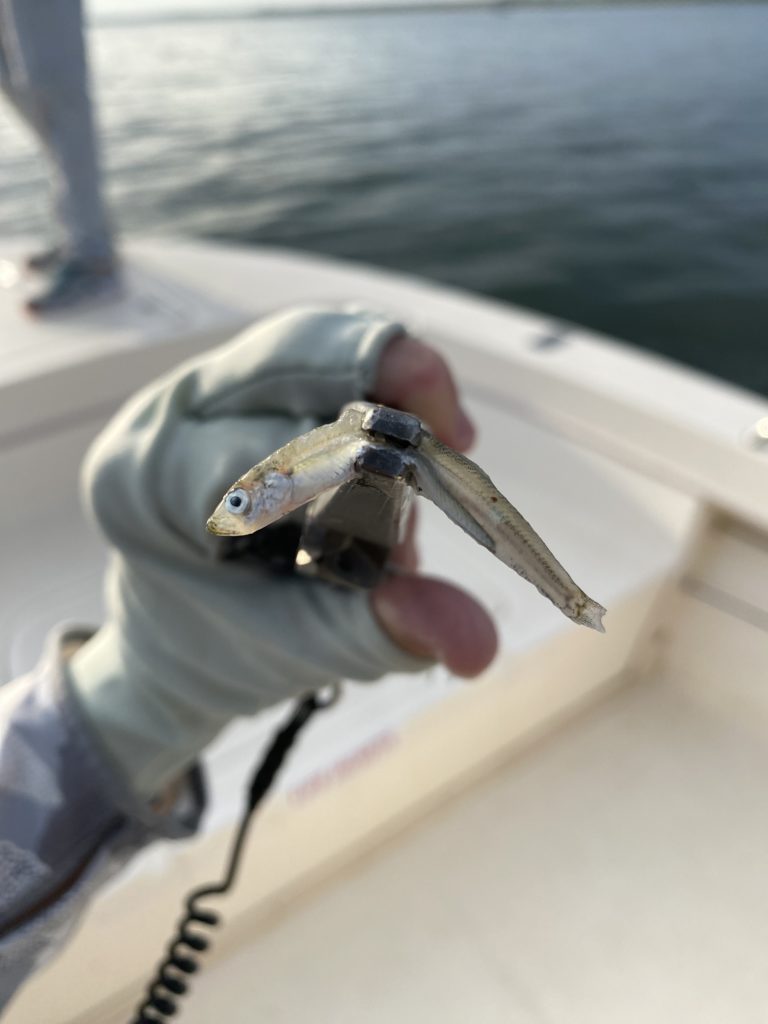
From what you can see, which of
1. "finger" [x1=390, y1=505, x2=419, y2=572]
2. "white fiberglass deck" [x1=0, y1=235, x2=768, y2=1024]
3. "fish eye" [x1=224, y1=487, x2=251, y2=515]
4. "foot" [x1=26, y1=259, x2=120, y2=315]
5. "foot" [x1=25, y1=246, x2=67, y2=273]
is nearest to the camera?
"fish eye" [x1=224, y1=487, x2=251, y2=515]

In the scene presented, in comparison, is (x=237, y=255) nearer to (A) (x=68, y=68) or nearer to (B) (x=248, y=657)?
(A) (x=68, y=68)

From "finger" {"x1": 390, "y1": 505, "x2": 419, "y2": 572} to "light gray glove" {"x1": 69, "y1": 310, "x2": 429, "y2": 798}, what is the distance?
0.08 m

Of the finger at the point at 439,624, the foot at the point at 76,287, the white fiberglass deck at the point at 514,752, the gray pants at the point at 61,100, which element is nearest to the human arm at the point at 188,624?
the finger at the point at 439,624

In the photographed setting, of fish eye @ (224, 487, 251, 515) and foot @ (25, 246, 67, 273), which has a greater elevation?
fish eye @ (224, 487, 251, 515)

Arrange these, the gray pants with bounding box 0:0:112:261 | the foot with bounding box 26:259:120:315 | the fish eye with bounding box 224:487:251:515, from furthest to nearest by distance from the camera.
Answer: the foot with bounding box 26:259:120:315 → the gray pants with bounding box 0:0:112:261 → the fish eye with bounding box 224:487:251:515

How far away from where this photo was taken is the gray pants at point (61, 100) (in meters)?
1.75

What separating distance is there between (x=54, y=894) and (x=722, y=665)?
4.06ft

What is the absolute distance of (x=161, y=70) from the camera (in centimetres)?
1421

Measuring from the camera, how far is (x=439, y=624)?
0.59 m

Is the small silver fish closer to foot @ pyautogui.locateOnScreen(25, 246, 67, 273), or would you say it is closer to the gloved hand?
the gloved hand

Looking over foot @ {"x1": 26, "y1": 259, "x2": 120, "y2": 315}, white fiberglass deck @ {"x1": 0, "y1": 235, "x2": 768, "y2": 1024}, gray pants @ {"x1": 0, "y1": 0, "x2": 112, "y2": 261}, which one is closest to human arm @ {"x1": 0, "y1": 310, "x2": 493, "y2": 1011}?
white fiberglass deck @ {"x1": 0, "y1": 235, "x2": 768, "y2": 1024}

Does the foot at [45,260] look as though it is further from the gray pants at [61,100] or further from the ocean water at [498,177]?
the ocean water at [498,177]

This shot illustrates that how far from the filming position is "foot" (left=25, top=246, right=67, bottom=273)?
83.4 inches

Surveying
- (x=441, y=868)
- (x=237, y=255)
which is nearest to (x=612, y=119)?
(x=237, y=255)
